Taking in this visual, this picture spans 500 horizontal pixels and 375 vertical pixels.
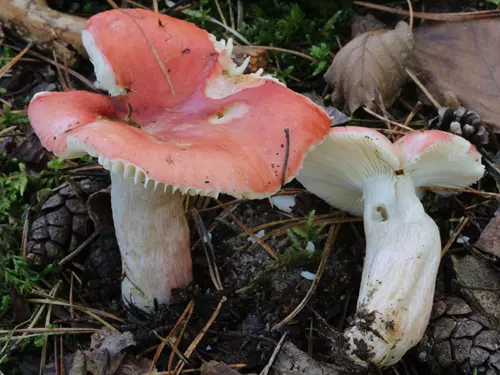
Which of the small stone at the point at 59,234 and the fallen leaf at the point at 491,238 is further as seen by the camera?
the small stone at the point at 59,234

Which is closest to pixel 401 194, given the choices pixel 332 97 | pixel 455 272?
pixel 455 272

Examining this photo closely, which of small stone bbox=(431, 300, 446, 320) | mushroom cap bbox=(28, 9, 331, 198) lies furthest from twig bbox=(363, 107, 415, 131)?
small stone bbox=(431, 300, 446, 320)

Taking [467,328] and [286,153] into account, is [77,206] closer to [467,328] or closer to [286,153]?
[286,153]

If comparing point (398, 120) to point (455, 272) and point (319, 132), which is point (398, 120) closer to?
point (455, 272)

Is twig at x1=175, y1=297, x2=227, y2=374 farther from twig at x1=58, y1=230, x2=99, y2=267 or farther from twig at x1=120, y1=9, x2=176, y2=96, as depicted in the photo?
twig at x1=120, y1=9, x2=176, y2=96

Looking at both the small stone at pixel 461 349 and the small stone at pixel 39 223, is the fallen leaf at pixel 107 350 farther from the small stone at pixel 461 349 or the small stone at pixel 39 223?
the small stone at pixel 461 349

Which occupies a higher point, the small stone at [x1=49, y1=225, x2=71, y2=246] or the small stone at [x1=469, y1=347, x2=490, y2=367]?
the small stone at [x1=49, y1=225, x2=71, y2=246]

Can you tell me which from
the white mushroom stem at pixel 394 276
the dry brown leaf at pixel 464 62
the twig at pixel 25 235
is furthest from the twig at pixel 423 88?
the twig at pixel 25 235
